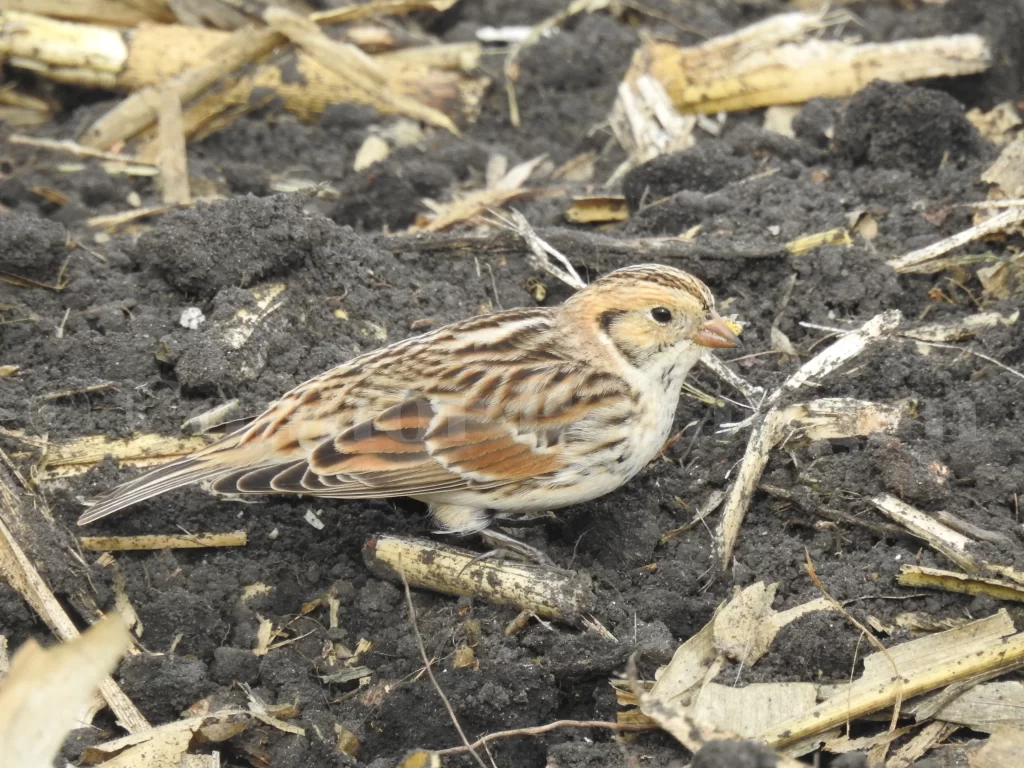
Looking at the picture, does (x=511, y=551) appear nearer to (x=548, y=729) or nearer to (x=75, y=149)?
(x=548, y=729)

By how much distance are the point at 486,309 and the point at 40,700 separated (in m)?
3.56

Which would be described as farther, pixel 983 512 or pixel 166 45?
pixel 166 45

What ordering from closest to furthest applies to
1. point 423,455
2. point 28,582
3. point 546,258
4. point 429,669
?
point 429,669
point 28,582
point 423,455
point 546,258

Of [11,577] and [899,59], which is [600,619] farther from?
[899,59]

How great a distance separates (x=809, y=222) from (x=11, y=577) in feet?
14.1

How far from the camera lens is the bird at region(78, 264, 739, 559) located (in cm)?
542

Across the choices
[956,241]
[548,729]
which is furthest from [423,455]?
[956,241]

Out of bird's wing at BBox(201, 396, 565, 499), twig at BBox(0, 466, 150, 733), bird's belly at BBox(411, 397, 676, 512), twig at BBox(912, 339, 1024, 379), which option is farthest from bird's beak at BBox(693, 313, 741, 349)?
twig at BBox(0, 466, 150, 733)

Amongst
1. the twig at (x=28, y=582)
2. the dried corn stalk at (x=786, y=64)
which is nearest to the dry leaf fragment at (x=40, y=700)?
the twig at (x=28, y=582)

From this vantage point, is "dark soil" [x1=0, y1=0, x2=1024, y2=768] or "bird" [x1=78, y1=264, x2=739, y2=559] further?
"bird" [x1=78, y1=264, x2=739, y2=559]

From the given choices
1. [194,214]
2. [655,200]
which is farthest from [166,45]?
[655,200]

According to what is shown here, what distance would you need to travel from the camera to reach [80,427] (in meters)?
5.75

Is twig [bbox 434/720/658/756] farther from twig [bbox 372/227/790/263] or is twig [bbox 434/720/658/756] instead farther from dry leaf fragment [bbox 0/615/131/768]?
twig [bbox 372/227/790/263]

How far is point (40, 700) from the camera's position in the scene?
344 centimetres
